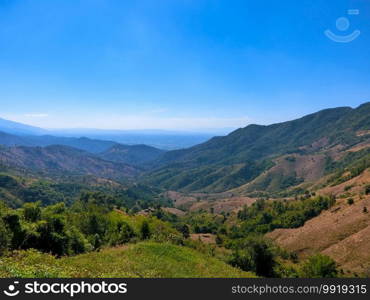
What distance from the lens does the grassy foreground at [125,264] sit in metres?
18.7

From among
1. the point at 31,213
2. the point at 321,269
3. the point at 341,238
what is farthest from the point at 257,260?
the point at 341,238

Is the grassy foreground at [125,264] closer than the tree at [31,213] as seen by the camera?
Yes

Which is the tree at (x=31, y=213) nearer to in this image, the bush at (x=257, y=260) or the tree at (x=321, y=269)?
the bush at (x=257, y=260)

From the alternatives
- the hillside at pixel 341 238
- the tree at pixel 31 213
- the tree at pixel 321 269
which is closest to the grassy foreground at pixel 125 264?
the tree at pixel 31 213

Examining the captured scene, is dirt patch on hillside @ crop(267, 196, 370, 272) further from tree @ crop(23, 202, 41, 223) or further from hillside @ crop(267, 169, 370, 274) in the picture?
tree @ crop(23, 202, 41, 223)

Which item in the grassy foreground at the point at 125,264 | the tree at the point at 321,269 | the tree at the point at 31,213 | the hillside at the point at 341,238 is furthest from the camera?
the hillside at the point at 341,238

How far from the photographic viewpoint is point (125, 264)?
24.0m

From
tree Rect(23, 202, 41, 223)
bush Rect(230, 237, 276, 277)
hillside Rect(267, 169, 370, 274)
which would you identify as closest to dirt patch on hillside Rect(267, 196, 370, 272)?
hillside Rect(267, 169, 370, 274)

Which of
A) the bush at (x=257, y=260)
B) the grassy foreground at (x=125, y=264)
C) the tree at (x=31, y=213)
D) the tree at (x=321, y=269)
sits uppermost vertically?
the grassy foreground at (x=125, y=264)

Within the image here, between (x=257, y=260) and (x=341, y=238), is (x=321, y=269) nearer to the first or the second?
A: (x=257, y=260)

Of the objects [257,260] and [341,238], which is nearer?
[257,260]

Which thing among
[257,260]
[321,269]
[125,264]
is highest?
[125,264]

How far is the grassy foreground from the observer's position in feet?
61.2

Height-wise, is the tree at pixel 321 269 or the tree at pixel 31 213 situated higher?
the tree at pixel 31 213
